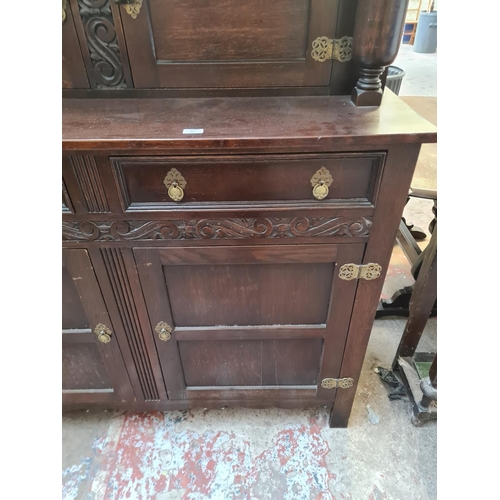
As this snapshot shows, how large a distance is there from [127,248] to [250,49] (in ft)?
1.75

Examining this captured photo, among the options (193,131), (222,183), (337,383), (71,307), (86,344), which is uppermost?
(193,131)

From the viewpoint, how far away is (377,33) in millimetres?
696

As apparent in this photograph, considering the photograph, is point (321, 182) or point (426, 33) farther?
point (426, 33)

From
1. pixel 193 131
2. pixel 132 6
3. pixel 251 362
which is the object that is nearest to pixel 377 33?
pixel 193 131

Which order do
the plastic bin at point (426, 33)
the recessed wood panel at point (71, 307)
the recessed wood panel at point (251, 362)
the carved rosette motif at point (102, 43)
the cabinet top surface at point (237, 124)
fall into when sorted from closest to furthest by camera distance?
1. the cabinet top surface at point (237, 124)
2. the carved rosette motif at point (102, 43)
3. the recessed wood panel at point (71, 307)
4. the recessed wood panel at point (251, 362)
5. the plastic bin at point (426, 33)

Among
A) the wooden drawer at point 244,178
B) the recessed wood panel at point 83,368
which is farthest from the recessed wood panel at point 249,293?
the recessed wood panel at point 83,368

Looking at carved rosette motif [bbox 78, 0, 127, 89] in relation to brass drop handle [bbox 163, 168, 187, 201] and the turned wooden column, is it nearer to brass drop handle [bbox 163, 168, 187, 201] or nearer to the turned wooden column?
brass drop handle [bbox 163, 168, 187, 201]

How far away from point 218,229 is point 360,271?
1.15 ft

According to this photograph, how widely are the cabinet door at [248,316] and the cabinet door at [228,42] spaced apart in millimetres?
404

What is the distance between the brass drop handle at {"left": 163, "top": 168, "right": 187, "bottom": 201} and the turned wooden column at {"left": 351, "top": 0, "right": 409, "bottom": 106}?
0.45 metres

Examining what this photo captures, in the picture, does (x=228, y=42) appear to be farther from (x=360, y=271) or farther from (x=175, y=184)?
(x=360, y=271)

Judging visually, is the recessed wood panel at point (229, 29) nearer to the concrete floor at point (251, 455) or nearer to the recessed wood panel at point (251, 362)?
the recessed wood panel at point (251, 362)

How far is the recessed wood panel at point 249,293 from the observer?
2.82 ft

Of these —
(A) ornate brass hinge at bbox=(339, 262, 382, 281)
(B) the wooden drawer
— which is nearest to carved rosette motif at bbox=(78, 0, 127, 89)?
(B) the wooden drawer
